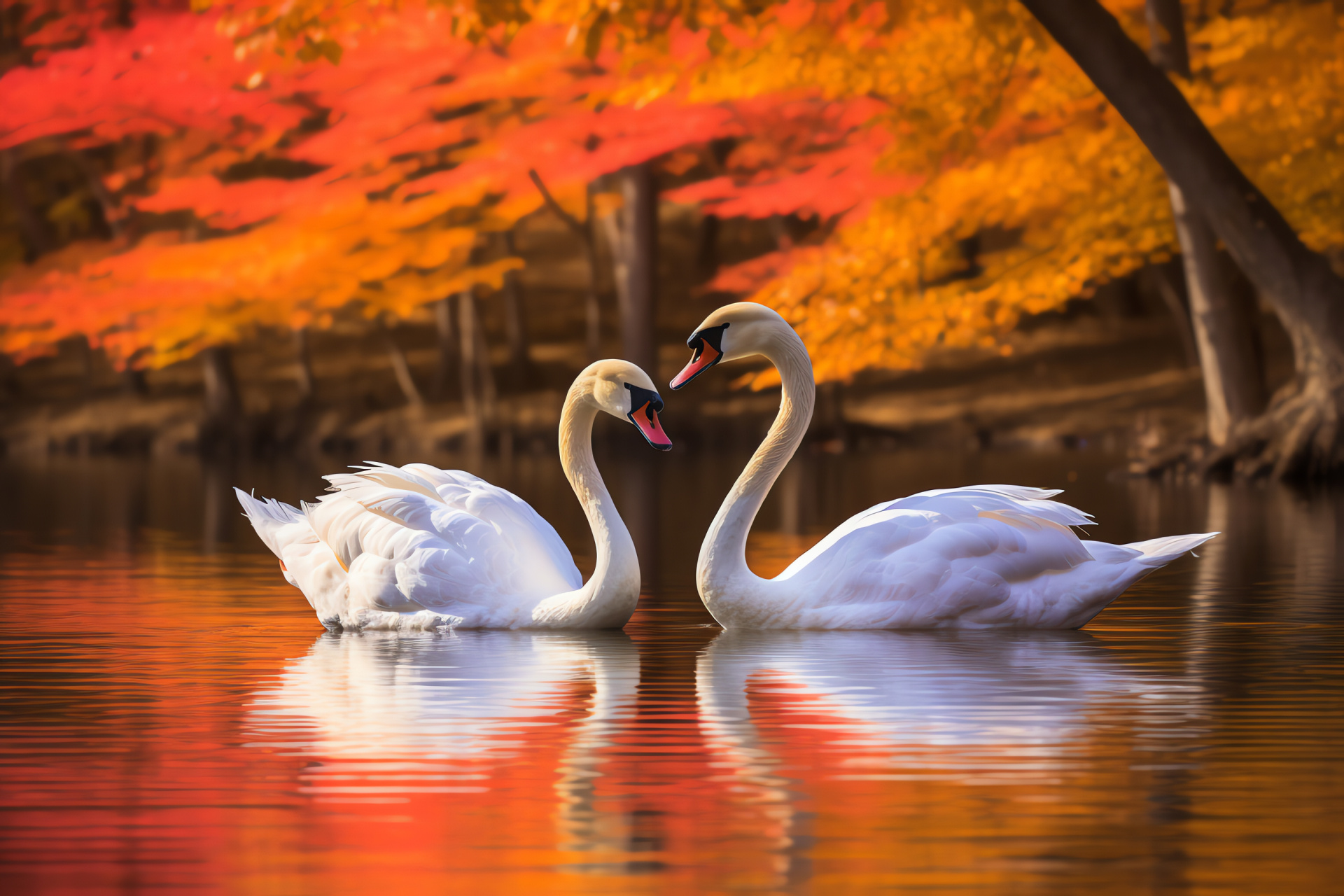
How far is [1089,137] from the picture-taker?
18.2m

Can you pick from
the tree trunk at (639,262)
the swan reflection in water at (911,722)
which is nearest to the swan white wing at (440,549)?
the swan reflection in water at (911,722)

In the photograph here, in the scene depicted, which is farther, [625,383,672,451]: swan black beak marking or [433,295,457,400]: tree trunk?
[433,295,457,400]: tree trunk

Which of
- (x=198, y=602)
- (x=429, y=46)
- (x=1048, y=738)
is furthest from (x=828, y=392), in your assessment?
(x=1048, y=738)

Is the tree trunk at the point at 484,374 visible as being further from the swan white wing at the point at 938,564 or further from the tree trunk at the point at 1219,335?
the swan white wing at the point at 938,564

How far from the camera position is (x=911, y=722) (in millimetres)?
5516

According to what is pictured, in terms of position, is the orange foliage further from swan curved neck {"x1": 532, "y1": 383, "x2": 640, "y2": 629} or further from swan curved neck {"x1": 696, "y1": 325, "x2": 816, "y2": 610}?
swan curved neck {"x1": 532, "y1": 383, "x2": 640, "y2": 629}

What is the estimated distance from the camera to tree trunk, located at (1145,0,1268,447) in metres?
17.8

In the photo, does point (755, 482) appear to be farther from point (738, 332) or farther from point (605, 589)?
point (605, 589)

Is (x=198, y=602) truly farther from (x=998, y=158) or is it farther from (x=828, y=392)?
(x=828, y=392)

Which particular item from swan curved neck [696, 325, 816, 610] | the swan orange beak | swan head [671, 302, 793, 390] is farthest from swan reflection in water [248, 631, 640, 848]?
swan head [671, 302, 793, 390]

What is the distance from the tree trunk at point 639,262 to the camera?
86.7ft

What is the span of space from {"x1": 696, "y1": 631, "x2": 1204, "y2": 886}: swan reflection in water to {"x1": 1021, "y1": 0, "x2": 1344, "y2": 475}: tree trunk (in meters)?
8.79

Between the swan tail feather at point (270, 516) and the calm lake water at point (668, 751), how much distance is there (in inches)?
14.4

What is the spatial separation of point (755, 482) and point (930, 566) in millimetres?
877
